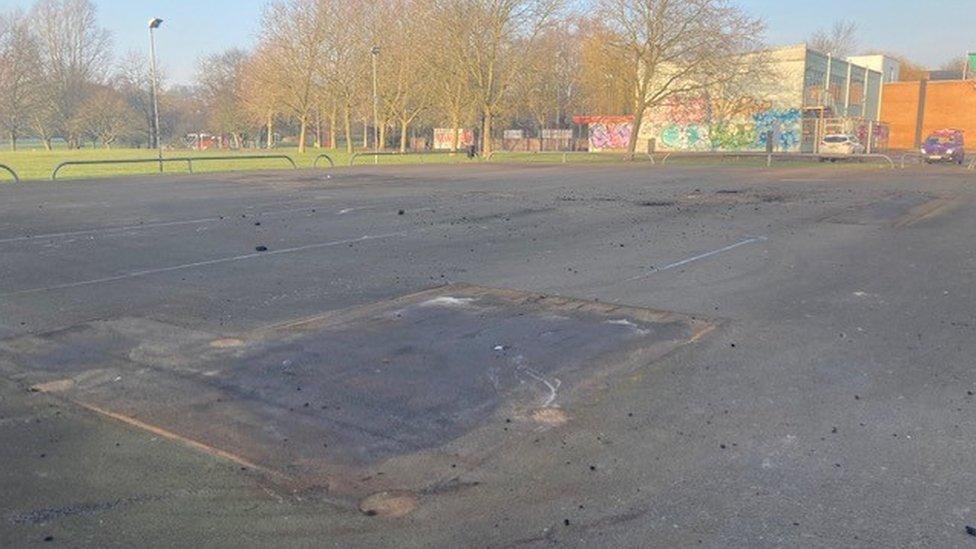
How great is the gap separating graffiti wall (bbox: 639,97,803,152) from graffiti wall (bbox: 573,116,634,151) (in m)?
1.75

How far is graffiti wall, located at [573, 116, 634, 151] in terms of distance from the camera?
72.6 meters

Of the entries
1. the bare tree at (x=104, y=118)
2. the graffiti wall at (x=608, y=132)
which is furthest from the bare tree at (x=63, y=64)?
the graffiti wall at (x=608, y=132)

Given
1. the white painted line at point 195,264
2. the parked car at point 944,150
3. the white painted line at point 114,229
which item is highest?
the parked car at point 944,150

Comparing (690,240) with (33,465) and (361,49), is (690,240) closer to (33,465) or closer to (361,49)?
(33,465)

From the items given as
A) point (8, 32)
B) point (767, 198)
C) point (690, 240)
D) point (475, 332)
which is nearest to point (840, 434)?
point (475, 332)

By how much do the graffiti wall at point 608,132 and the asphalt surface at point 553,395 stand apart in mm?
60124

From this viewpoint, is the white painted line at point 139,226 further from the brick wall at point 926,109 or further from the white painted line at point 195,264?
the brick wall at point 926,109

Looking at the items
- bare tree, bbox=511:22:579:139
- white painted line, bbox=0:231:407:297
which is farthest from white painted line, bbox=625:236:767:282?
bare tree, bbox=511:22:579:139

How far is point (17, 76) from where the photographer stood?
74.2 metres

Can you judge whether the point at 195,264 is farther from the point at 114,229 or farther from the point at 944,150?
the point at 944,150

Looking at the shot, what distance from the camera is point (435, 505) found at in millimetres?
3781

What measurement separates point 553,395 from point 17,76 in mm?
84596

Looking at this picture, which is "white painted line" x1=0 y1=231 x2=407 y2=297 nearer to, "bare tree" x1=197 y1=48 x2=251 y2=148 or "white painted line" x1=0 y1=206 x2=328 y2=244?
"white painted line" x1=0 y1=206 x2=328 y2=244

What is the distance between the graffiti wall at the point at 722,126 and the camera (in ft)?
176
